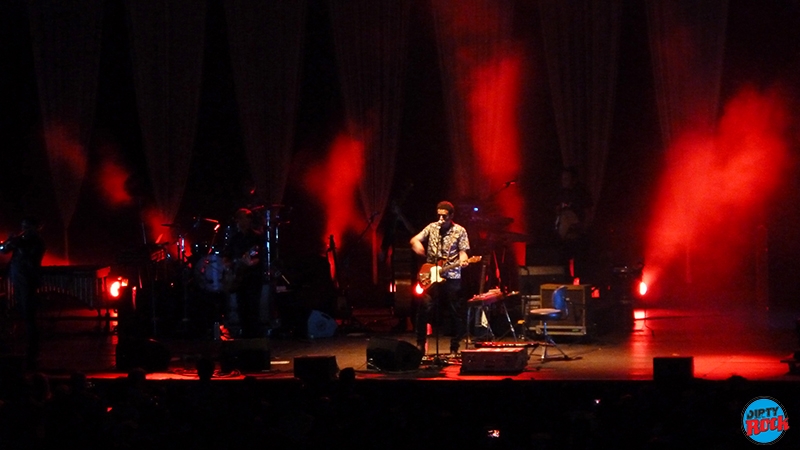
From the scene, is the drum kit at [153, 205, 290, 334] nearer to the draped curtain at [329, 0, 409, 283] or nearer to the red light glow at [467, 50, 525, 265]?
the draped curtain at [329, 0, 409, 283]

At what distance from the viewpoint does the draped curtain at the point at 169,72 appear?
53.1ft

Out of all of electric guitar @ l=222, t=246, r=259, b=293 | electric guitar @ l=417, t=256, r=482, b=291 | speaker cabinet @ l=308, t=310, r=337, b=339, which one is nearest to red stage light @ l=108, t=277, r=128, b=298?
electric guitar @ l=222, t=246, r=259, b=293

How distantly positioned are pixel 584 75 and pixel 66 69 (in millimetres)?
7815

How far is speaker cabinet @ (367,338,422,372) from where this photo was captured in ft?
35.6

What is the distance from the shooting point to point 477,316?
538 inches

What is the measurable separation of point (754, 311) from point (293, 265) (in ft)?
21.9

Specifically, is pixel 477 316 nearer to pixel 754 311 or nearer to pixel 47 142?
pixel 754 311

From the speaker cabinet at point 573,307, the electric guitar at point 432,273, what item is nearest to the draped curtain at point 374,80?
the speaker cabinet at point 573,307

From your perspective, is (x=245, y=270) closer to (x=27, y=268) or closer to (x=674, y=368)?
(x=27, y=268)

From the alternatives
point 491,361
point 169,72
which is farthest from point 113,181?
point 491,361

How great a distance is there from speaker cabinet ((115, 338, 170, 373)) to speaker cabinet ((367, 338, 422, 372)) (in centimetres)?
223

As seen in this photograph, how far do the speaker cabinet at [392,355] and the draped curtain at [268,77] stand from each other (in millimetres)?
5525

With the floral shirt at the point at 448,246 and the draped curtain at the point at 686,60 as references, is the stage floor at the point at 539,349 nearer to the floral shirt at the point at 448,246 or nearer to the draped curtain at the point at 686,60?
the floral shirt at the point at 448,246

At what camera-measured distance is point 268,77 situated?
16.0 metres
